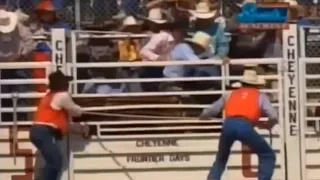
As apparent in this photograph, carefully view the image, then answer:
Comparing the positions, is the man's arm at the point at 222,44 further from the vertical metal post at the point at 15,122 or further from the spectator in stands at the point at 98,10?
the spectator in stands at the point at 98,10

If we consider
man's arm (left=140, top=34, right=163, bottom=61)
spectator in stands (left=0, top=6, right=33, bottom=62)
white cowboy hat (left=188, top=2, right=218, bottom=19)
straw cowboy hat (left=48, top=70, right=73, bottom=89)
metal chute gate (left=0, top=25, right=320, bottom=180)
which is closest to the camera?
straw cowboy hat (left=48, top=70, right=73, bottom=89)

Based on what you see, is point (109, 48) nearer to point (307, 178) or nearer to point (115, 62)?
point (115, 62)

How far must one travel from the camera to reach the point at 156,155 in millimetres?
12445

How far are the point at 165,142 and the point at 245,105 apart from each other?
1052 mm

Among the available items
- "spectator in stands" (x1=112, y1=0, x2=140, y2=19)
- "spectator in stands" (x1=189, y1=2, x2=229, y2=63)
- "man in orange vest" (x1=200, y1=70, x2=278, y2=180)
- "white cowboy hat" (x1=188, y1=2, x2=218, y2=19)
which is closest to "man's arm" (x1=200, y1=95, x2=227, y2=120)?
"man in orange vest" (x1=200, y1=70, x2=278, y2=180)

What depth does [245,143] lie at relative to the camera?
12.0 m

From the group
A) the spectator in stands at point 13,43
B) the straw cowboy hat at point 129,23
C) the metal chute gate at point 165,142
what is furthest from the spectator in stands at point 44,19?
the metal chute gate at point 165,142

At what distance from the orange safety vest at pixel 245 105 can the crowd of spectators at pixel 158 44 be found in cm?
52

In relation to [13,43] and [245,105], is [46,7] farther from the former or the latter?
[245,105]

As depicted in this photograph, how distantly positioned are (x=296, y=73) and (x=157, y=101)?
1553mm

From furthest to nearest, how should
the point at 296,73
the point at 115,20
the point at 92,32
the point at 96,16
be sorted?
1. the point at 96,16
2. the point at 115,20
3. the point at 92,32
4. the point at 296,73

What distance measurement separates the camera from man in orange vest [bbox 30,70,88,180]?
12.0 metres

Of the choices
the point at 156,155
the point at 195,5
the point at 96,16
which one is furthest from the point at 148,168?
the point at 96,16

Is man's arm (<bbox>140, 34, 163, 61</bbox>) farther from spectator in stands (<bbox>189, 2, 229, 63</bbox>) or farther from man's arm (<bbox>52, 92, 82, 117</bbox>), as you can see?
man's arm (<bbox>52, 92, 82, 117</bbox>)
